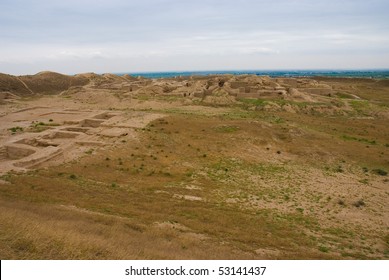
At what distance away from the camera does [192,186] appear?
1216cm

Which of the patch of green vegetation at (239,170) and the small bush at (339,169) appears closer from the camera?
the patch of green vegetation at (239,170)

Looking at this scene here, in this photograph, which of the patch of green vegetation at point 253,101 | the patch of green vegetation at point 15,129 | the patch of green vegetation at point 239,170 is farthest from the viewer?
the patch of green vegetation at point 253,101

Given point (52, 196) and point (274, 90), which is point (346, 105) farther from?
point (52, 196)

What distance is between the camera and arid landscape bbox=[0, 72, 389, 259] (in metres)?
7.11

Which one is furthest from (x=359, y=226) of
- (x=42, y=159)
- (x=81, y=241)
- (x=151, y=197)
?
(x=42, y=159)

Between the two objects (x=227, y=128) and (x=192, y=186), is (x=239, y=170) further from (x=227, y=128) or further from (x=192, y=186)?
(x=227, y=128)

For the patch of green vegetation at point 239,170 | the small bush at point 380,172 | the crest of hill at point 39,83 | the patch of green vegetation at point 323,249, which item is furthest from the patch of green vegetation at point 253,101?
the crest of hill at point 39,83

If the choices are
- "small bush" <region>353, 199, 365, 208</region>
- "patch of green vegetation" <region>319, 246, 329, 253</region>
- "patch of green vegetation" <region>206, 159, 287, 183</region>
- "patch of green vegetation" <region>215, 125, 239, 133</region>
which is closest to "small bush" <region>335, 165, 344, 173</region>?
"patch of green vegetation" <region>206, 159, 287, 183</region>

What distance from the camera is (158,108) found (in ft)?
94.4

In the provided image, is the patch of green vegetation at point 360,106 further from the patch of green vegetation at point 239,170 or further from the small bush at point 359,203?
the small bush at point 359,203

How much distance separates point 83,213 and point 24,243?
3.35 m

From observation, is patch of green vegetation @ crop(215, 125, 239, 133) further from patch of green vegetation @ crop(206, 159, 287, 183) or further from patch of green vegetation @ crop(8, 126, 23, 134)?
patch of green vegetation @ crop(8, 126, 23, 134)

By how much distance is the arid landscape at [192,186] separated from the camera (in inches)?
280

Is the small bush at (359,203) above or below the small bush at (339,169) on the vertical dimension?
below
